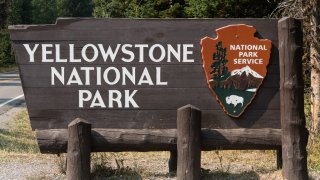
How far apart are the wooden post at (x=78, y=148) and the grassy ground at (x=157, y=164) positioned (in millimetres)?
605

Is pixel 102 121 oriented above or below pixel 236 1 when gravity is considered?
below

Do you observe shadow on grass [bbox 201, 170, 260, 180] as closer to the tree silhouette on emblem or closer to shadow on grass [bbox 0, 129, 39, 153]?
the tree silhouette on emblem

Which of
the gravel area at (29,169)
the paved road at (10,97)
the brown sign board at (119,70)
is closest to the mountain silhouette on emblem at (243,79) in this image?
the brown sign board at (119,70)

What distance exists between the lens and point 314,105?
31.6 feet

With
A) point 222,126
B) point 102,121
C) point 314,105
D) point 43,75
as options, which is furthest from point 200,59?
point 314,105

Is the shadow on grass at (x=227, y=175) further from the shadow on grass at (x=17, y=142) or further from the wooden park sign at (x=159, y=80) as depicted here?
the shadow on grass at (x=17, y=142)

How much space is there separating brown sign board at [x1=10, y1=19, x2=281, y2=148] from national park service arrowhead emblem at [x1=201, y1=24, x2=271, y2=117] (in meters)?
0.06

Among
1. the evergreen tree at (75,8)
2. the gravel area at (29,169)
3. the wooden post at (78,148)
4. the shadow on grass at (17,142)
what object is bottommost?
the shadow on grass at (17,142)

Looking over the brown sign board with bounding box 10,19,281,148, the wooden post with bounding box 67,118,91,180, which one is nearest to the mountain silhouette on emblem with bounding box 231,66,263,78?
the brown sign board with bounding box 10,19,281,148

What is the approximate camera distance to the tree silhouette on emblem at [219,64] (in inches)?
235

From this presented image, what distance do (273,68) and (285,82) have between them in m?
0.23

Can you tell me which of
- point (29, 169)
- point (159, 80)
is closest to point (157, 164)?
point (29, 169)

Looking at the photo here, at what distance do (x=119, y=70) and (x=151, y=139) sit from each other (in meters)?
0.80

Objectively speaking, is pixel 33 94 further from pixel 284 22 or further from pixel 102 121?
pixel 284 22
